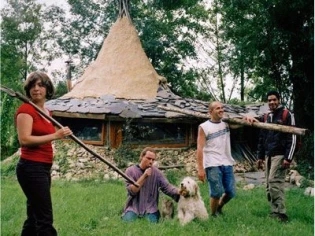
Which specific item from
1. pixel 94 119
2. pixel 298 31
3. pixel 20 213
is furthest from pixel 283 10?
pixel 20 213

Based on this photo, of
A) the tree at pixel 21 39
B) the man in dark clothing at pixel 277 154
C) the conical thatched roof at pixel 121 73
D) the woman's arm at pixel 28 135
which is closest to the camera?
the woman's arm at pixel 28 135

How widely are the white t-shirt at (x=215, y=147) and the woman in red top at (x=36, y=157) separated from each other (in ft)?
8.85

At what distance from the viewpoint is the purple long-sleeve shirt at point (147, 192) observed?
5953mm

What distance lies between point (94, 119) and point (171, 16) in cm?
1410

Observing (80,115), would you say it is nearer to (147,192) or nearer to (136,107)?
(136,107)

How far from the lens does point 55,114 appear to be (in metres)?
13.3

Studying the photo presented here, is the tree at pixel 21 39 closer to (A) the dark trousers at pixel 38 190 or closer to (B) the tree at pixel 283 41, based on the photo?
(B) the tree at pixel 283 41

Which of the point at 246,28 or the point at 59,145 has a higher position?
the point at 246,28

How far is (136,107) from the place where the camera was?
12.6m

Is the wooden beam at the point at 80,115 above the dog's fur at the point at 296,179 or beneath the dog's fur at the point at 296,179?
above

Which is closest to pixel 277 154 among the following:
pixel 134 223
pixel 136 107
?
pixel 134 223

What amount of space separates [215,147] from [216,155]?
0.38 ft

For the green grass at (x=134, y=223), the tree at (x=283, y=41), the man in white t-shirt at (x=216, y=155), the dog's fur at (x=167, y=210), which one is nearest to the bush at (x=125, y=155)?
the green grass at (x=134, y=223)

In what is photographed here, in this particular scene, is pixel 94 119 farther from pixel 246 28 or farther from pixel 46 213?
pixel 46 213
